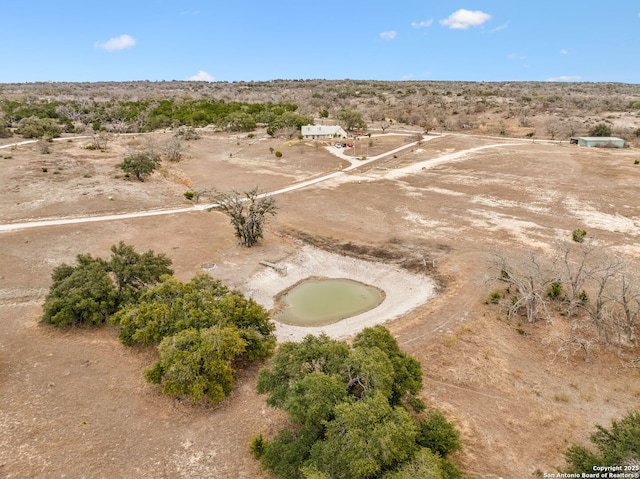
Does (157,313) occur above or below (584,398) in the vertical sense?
above

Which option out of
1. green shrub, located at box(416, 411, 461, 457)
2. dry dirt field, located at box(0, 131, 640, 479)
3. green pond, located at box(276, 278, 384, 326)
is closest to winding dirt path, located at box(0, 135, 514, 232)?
dry dirt field, located at box(0, 131, 640, 479)

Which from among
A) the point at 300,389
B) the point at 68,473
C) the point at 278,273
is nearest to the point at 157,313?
the point at 68,473

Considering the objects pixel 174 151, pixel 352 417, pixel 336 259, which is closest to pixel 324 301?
pixel 336 259

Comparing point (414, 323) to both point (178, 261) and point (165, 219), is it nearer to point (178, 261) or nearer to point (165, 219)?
point (178, 261)

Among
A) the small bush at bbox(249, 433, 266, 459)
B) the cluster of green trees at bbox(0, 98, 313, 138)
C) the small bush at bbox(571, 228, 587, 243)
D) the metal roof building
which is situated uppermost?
the cluster of green trees at bbox(0, 98, 313, 138)

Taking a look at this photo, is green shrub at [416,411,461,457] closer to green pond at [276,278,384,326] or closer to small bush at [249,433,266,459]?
small bush at [249,433,266,459]

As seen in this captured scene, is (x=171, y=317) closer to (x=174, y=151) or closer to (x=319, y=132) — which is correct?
(x=174, y=151)
